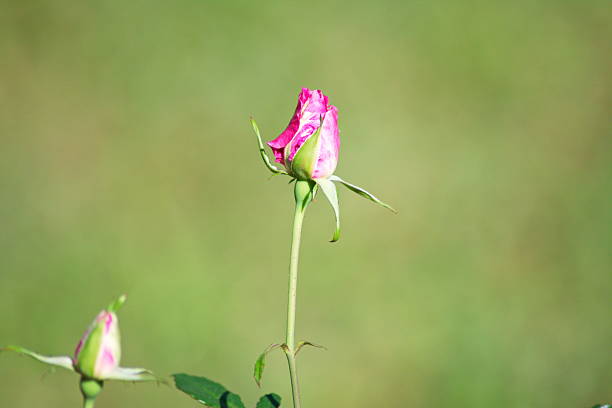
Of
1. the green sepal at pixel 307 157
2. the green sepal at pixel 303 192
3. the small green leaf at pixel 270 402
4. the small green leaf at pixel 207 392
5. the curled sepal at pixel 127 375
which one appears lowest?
the small green leaf at pixel 270 402

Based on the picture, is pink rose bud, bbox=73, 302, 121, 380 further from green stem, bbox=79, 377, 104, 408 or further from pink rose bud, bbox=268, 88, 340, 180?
pink rose bud, bbox=268, 88, 340, 180

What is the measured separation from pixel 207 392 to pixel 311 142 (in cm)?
12

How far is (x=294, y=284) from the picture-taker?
30 cm

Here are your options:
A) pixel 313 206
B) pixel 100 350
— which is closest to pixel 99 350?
pixel 100 350

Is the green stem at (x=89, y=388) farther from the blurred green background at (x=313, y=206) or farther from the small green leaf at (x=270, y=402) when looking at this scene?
the blurred green background at (x=313, y=206)

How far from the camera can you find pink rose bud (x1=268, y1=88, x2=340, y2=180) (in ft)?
1.07

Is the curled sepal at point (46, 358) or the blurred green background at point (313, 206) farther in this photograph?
the blurred green background at point (313, 206)

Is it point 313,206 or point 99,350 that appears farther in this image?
point 313,206

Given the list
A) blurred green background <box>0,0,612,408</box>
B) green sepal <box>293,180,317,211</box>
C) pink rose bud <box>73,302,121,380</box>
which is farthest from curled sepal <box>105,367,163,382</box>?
blurred green background <box>0,0,612,408</box>

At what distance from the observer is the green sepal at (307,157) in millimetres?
322

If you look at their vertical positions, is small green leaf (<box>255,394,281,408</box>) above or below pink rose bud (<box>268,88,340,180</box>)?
below

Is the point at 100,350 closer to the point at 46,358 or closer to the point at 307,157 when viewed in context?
the point at 46,358

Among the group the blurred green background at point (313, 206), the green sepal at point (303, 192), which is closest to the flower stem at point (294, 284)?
the green sepal at point (303, 192)

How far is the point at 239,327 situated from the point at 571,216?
0.68 metres
